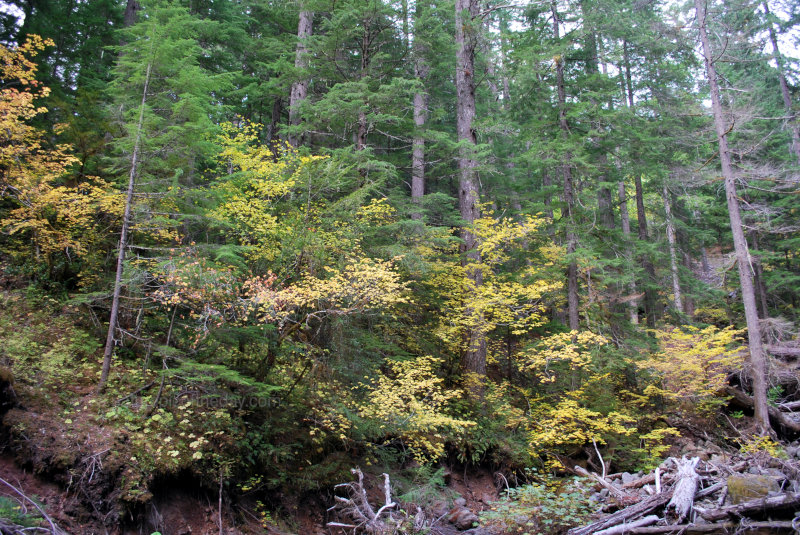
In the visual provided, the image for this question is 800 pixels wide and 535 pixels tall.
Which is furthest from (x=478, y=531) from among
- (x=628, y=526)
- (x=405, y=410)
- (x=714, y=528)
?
(x=714, y=528)

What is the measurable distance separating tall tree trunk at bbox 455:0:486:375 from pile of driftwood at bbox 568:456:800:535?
14.1 feet

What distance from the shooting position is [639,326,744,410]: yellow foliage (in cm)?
1072

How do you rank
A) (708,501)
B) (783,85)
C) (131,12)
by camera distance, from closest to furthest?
(708,501), (131,12), (783,85)

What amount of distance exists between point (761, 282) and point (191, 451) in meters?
24.0

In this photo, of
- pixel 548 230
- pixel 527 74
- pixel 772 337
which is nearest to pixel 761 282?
pixel 772 337

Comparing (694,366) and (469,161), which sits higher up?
(469,161)

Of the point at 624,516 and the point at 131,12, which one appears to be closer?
the point at 624,516

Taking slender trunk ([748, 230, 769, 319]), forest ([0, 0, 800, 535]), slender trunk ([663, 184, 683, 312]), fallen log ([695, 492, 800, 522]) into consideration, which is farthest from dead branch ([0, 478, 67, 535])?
slender trunk ([748, 230, 769, 319])

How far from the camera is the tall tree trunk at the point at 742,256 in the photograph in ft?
38.0

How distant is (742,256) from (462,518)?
10.9 metres

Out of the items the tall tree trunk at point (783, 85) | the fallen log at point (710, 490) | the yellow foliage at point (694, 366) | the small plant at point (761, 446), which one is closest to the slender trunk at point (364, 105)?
the yellow foliage at point (694, 366)

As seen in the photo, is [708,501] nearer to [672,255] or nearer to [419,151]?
[419,151]

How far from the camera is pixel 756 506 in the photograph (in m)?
5.52

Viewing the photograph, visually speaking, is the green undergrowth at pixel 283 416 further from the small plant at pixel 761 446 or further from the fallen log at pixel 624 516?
the small plant at pixel 761 446
